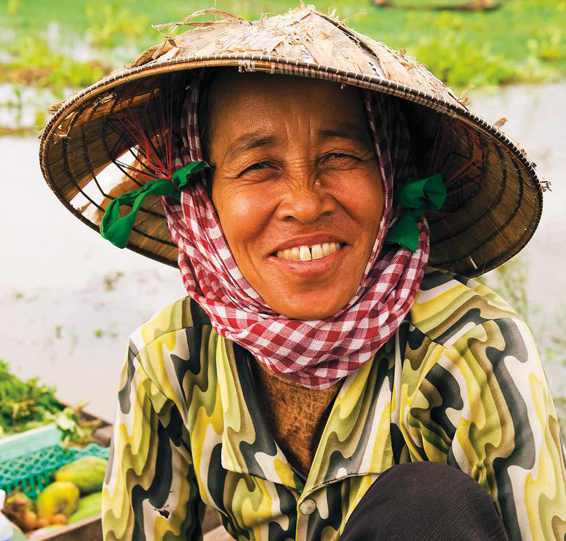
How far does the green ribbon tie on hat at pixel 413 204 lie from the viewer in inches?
68.1

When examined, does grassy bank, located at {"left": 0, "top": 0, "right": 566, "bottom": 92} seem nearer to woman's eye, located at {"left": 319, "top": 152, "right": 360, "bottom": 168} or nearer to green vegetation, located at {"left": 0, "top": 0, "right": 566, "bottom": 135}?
green vegetation, located at {"left": 0, "top": 0, "right": 566, "bottom": 135}

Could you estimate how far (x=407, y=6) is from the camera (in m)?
10.3

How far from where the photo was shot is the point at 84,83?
7809mm

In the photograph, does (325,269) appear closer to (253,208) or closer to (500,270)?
(253,208)

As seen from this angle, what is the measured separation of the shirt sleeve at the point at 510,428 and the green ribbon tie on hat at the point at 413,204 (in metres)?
0.22

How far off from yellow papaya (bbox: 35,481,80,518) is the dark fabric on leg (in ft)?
4.59

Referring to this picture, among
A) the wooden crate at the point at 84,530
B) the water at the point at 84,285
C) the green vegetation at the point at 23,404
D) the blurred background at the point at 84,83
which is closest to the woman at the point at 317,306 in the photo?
the blurred background at the point at 84,83

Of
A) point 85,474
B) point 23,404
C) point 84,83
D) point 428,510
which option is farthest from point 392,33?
point 428,510

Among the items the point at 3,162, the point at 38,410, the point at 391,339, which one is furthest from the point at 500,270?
the point at 3,162

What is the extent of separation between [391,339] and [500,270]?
7.71 ft

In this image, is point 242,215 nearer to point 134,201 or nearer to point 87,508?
point 134,201

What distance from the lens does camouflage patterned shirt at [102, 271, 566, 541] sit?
1.56 m

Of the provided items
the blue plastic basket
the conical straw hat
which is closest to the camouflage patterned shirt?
the conical straw hat

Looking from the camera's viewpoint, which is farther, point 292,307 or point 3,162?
point 3,162
